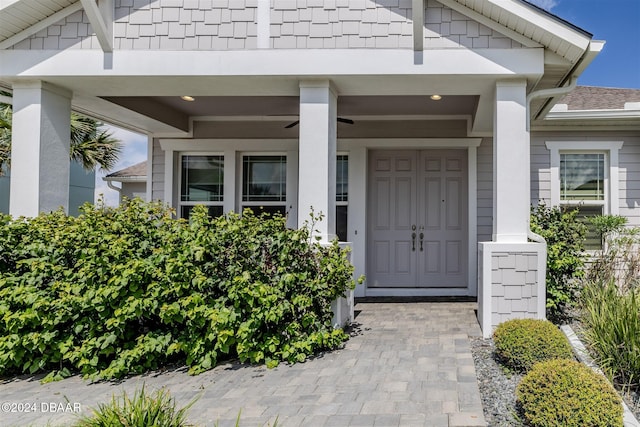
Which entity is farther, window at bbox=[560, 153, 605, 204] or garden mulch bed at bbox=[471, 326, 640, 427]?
window at bbox=[560, 153, 605, 204]

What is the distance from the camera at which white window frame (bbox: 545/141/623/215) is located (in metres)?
7.53

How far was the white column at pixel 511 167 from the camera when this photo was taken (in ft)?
16.6

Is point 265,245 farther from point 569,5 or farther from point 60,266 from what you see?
point 569,5

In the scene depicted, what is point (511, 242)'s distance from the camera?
5.00 m

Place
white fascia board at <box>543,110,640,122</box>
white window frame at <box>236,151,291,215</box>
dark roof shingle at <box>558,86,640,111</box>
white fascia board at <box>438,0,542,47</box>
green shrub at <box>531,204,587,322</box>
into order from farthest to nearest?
Answer: 1. white window frame at <box>236,151,291,215</box>
2. dark roof shingle at <box>558,86,640,111</box>
3. white fascia board at <box>543,110,640,122</box>
4. green shrub at <box>531,204,587,322</box>
5. white fascia board at <box>438,0,542,47</box>

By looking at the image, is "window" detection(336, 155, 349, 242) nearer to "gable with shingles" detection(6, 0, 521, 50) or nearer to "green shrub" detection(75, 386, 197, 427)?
"gable with shingles" detection(6, 0, 521, 50)

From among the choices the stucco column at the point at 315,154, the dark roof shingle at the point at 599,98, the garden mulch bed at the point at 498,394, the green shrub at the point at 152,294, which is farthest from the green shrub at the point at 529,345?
the dark roof shingle at the point at 599,98

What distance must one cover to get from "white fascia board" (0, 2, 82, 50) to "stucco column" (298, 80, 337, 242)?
113 inches

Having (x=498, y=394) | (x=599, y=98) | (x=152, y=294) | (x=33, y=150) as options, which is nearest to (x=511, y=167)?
(x=498, y=394)

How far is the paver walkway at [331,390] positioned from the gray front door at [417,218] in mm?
2898

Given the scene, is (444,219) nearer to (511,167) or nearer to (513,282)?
(511,167)

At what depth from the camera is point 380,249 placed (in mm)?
8062

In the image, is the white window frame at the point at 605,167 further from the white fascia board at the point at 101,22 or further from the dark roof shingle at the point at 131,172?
the dark roof shingle at the point at 131,172

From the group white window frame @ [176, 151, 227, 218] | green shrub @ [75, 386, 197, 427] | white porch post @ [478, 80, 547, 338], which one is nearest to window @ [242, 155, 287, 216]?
white window frame @ [176, 151, 227, 218]
